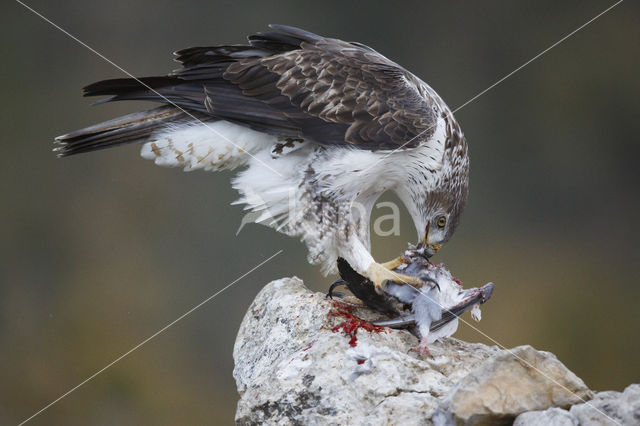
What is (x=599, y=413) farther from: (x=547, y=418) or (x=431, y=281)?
(x=431, y=281)

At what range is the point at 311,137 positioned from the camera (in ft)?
9.21

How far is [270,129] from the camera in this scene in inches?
112

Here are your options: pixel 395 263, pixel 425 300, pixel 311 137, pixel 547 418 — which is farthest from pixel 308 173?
pixel 547 418

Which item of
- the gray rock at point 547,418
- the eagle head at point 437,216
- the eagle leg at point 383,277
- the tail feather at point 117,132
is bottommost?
the gray rock at point 547,418

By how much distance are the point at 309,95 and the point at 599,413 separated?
1.66 meters

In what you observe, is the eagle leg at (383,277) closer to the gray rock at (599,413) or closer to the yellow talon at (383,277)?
the yellow talon at (383,277)

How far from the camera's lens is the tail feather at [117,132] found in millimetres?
2850

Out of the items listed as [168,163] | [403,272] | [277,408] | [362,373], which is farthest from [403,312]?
[168,163]

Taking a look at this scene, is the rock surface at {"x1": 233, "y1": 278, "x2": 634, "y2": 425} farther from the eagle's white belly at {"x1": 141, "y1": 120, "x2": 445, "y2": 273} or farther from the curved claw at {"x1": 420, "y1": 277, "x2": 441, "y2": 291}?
the eagle's white belly at {"x1": 141, "y1": 120, "x2": 445, "y2": 273}

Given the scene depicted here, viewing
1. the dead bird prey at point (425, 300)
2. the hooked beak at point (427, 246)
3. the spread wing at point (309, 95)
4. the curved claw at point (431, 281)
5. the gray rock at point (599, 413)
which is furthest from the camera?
the hooked beak at point (427, 246)

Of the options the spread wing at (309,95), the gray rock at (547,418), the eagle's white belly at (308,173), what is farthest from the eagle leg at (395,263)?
the gray rock at (547,418)

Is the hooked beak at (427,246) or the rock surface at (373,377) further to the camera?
the hooked beak at (427,246)

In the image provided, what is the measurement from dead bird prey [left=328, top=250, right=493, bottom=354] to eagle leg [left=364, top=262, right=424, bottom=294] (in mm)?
16

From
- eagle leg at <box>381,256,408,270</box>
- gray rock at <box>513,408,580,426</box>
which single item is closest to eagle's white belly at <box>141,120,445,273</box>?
eagle leg at <box>381,256,408,270</box>
